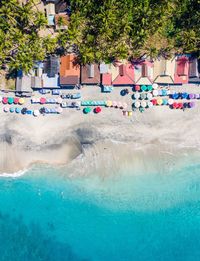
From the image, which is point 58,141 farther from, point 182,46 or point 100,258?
point 182,46

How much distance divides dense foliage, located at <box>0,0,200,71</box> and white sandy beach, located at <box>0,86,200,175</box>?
3293mm

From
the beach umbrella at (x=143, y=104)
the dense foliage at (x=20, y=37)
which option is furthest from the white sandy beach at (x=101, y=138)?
the dense foliage at (x=20, y=37)

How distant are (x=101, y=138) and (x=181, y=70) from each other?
7694 mm

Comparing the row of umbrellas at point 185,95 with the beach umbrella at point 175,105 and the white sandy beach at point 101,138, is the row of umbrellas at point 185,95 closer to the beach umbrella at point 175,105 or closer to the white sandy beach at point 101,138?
the white sandy beach at point 101,138

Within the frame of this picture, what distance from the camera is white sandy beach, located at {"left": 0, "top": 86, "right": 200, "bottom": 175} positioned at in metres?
27.4

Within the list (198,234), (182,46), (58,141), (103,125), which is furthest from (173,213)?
(182,46)

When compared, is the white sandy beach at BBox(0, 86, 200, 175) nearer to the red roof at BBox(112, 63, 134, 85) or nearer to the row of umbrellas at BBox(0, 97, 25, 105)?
the row of umbrellas at BBox(0, 97, 25, 105)

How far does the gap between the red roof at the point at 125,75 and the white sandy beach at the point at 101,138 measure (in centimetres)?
86

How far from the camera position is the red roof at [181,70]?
26.5m

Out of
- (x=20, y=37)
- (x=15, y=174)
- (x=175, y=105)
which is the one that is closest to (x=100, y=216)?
(x=15, y=174)

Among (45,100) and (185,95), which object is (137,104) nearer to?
(185,95)

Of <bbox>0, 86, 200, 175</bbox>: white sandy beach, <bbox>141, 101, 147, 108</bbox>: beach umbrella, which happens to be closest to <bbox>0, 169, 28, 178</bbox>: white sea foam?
<bbox>0, 86, 200, 175</bbox>: white sandy beach

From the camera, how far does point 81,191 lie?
28.3 m

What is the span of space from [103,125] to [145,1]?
9.30 m
